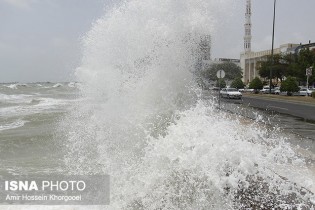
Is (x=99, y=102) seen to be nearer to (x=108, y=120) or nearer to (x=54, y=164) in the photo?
(x=108, y=120)

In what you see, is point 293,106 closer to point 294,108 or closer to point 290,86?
point 294,108

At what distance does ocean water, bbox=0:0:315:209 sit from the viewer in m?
5.52

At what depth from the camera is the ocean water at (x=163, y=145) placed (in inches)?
217

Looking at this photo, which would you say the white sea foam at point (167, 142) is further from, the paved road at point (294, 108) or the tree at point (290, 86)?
the tree at point (290, 86)

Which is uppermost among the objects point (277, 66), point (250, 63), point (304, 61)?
point (250, 63)

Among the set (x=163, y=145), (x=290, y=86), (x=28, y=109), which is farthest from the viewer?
(x=290, y=86)

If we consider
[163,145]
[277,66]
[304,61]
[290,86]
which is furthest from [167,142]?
[277,66]

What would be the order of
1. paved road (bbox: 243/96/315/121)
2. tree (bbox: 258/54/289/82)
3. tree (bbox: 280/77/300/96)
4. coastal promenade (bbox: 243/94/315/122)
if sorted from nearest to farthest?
paved road (bbox: 243/96/315/121) → coastal promenade (bbox: 243/94/315/122) → tree (bbox: 280/77/300/96) → tree (bbox: 258/54/289/82)

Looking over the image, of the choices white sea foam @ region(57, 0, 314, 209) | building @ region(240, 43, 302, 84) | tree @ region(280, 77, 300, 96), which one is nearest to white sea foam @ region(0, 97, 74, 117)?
white sea foam @ region(57, 0, 314, 209)

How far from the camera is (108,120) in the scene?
10.7 meters

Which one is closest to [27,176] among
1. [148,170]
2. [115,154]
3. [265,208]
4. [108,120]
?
[115,154]

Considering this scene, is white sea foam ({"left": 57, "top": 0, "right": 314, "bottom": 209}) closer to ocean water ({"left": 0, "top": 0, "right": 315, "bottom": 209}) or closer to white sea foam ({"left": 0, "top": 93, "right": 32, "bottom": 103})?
ocean water ({"left": 0, "top": 0, "right": 315, "bottom": 209})

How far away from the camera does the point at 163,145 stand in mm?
6227

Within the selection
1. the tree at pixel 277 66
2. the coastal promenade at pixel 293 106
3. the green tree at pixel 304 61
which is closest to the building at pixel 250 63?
the tree at pixel 277 66
